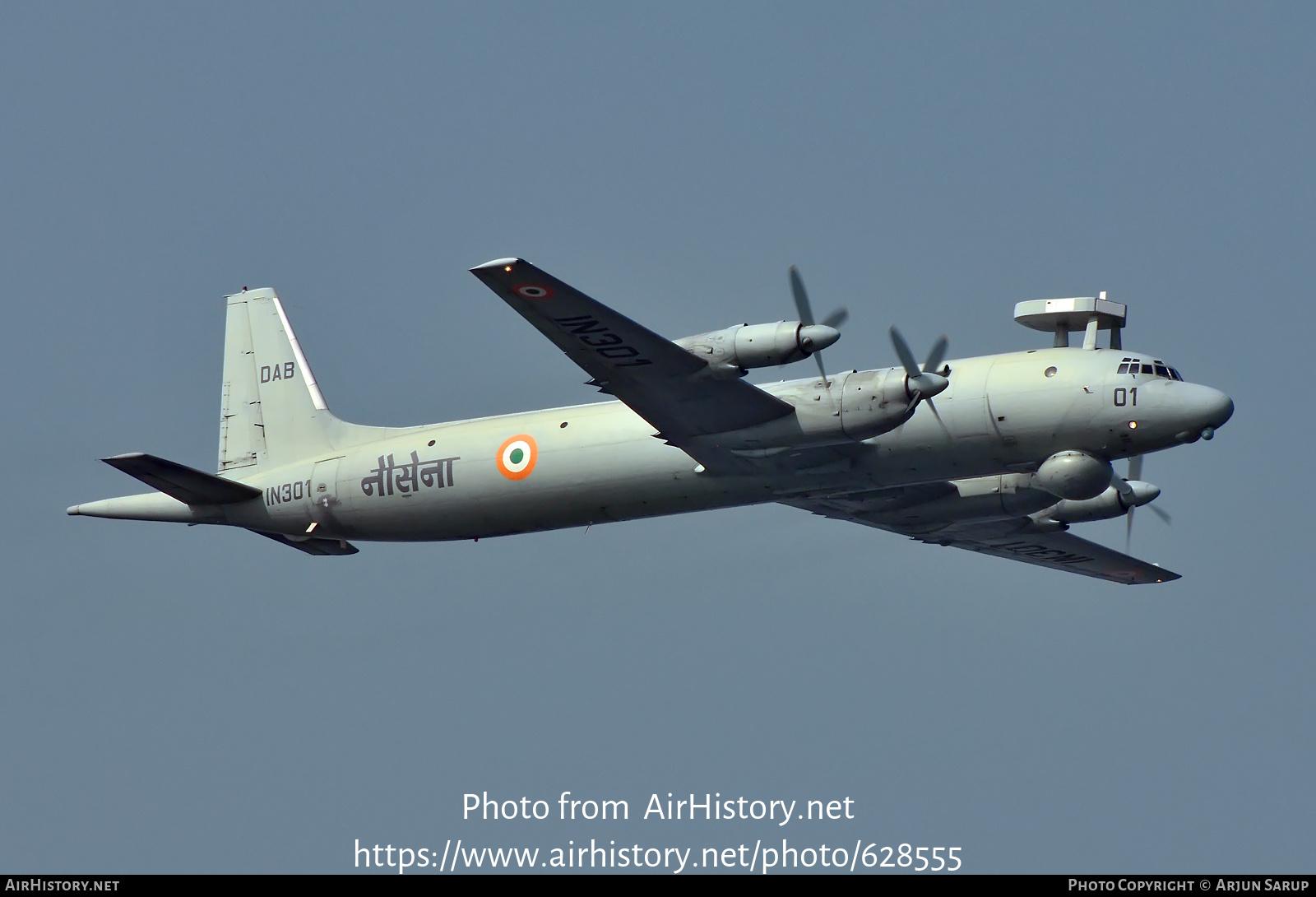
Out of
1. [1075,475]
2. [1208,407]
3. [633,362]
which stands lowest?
[1075,475]

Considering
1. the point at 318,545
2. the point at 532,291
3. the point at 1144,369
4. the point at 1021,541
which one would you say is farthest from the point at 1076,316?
the point at 318,545

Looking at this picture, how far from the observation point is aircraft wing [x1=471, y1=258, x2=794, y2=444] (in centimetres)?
2769

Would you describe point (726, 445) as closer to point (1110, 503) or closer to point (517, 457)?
point (517, 457)

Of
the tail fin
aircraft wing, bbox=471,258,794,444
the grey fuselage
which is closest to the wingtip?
aircraft wing, bbox=471,258,794,444

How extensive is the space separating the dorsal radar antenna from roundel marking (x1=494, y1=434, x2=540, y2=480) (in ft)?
30.0

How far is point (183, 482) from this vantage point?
3425 cm

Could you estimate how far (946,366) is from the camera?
28.8 meters

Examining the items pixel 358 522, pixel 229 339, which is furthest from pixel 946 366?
pixel 229 339

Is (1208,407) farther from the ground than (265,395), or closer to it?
closer to it

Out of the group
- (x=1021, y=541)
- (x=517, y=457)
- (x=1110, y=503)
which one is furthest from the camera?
(x=1021, y=541)

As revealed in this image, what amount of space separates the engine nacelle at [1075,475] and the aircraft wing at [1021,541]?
3912 mm

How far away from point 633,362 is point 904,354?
444 centimetres

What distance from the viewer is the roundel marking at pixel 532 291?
90.5 ft

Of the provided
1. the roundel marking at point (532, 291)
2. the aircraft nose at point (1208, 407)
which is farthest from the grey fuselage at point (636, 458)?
the roundel marking at point (532, 291)
